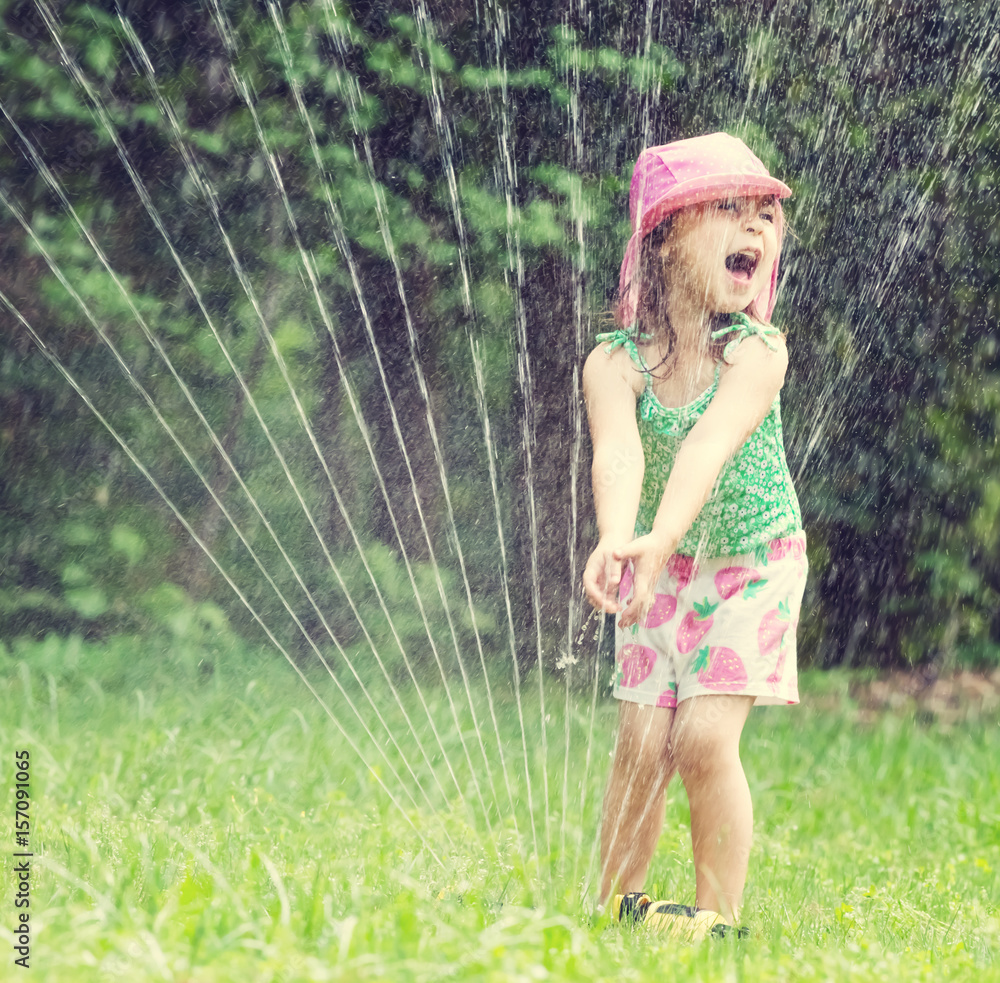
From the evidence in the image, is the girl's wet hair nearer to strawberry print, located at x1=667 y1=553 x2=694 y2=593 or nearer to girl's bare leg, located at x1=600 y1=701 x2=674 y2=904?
strawberry print, located at x1=667 y1=553 x2=694 y2=593

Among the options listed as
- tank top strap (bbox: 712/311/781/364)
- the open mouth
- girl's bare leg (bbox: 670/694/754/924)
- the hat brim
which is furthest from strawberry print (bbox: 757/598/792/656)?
the hat brim

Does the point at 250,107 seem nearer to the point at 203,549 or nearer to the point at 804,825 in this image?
the point at 203,549

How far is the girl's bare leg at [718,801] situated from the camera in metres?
2.42

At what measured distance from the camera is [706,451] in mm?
2350

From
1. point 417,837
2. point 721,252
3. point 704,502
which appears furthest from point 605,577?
point 417,837

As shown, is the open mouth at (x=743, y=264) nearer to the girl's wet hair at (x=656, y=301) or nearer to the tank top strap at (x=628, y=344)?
the girl's wet hair at (x=656, y=301)

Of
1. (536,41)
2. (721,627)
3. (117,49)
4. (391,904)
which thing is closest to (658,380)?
(721,627)

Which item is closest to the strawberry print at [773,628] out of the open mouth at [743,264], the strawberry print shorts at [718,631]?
the strawberry print shorts at [718,631]

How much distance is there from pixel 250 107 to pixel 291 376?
981mm

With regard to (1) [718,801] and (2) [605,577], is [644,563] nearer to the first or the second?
(2) [605,577]

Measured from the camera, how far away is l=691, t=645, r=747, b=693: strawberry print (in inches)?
96.2

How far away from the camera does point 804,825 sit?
3715 millimetres

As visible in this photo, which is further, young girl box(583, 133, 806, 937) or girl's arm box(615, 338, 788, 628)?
young girl box(583, 133, 806, 937)

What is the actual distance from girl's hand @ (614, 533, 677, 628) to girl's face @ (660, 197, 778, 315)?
0.57 metres
